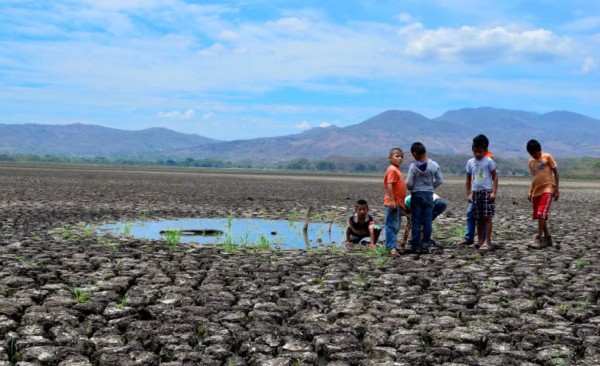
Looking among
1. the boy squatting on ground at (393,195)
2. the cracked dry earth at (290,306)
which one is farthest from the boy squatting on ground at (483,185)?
the boy squatting on ground at (393,195)

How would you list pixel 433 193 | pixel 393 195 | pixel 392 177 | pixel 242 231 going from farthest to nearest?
1. pixel 242 231
2. pixel 433 193
3. pixel 393 195
4. pixel 392 177

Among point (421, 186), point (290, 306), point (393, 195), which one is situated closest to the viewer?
point (290, 306)

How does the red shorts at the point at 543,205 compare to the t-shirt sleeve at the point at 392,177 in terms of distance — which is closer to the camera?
the t-shirt sleeve at the point at 392,177

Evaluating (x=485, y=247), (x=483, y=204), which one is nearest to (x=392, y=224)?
(x=483, y=204)

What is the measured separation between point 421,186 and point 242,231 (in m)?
6.22

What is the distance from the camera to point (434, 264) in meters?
9.55

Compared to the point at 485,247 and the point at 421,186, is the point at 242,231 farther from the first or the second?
the point at 485,247

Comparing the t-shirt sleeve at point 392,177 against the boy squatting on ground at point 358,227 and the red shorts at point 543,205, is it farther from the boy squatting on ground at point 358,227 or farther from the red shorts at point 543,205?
the red shorts at point 543,205

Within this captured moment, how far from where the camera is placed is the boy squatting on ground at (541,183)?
11.1 metres

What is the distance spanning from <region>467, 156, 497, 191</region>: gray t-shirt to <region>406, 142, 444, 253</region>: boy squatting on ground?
33.8 inches

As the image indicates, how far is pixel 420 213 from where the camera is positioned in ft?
34.7

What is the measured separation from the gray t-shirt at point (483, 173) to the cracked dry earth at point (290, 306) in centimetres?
133

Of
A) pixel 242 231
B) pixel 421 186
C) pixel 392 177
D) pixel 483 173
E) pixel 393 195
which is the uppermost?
pixel 483 173

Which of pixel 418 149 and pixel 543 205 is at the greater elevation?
pixel 418 149
